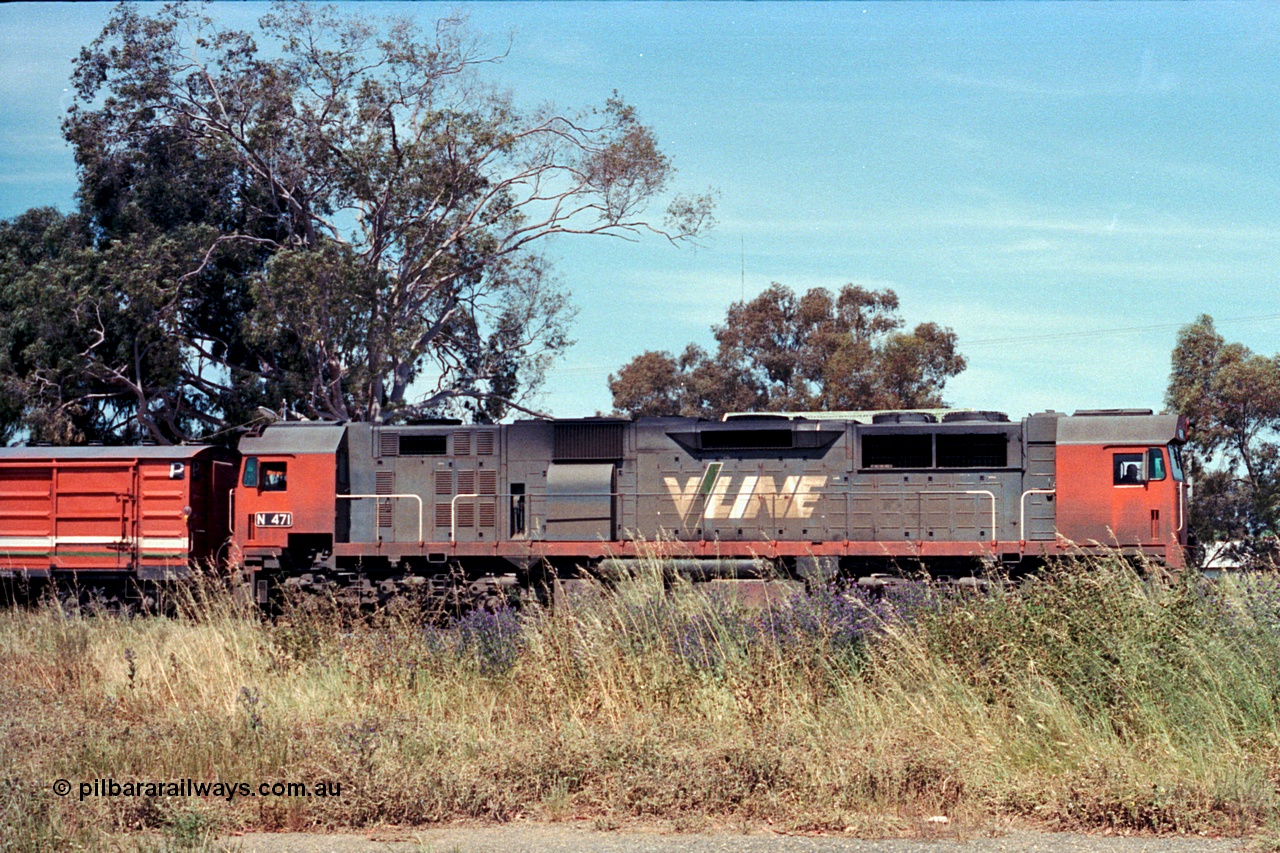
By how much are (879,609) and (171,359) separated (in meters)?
25.9

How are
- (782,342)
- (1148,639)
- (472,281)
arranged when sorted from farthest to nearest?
1. (782,342)
2. (472,281)
3. (1148,639)

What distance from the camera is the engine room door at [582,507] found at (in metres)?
20.1

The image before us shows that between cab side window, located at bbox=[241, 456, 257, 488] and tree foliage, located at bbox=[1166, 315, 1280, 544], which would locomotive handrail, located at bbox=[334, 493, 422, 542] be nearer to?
cab side window, located at bbox=[241, 456, 257, 488]

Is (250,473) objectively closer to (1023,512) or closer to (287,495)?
(287,495)

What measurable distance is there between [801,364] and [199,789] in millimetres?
46128

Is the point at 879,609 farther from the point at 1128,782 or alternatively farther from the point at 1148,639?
the point at 1128,782

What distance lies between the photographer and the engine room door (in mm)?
20062

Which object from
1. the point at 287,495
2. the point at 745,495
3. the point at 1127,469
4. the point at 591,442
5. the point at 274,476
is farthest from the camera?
the point at 274,476

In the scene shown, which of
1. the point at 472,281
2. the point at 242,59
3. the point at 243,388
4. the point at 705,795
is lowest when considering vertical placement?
the point at 705,795

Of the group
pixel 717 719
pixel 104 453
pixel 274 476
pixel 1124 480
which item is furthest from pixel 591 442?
pixel 717 719

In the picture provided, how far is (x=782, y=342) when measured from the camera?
54.5 m

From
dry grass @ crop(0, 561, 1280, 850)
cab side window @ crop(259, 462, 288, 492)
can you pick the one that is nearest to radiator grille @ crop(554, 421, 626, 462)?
cab side window @ crop(259, 462, 288, 492)

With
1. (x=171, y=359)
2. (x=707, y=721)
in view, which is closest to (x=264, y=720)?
(x=707, y=721)

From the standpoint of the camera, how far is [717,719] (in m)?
8.98
